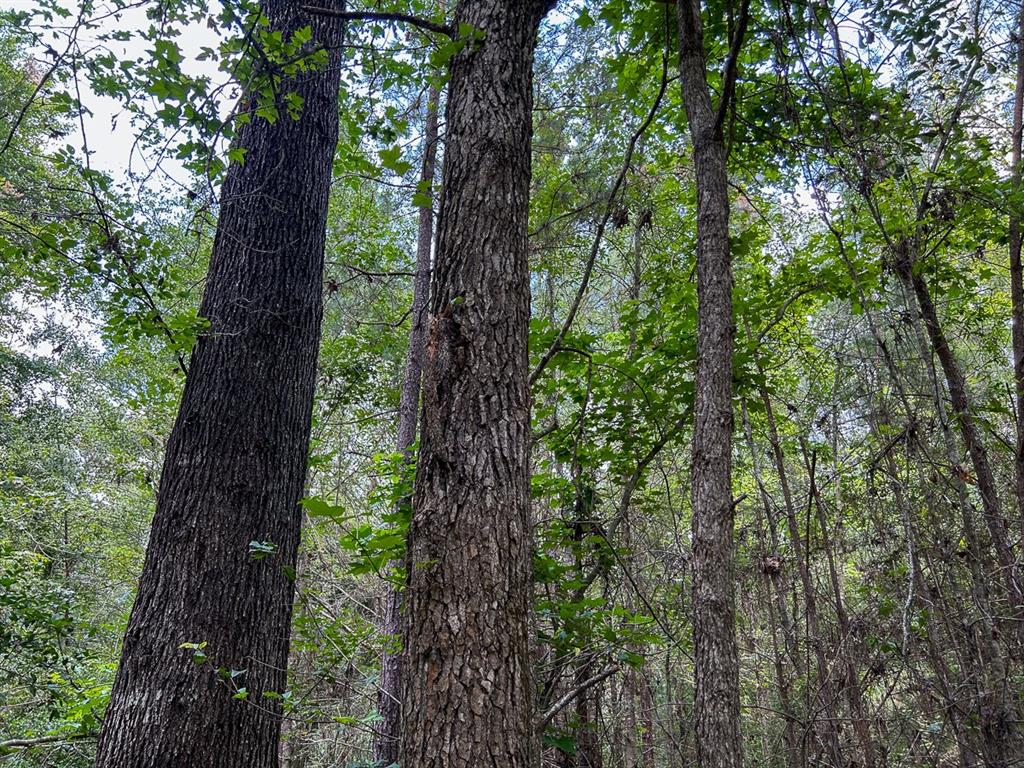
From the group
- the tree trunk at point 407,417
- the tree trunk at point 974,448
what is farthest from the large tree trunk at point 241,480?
the tree trunk at point 974,448

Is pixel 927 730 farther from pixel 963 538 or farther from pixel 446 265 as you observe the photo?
pixel 446 265

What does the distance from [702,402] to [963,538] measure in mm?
3392

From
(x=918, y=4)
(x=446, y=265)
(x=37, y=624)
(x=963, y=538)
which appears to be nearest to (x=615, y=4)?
(x=918, y=4)

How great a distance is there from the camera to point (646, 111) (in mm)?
5867

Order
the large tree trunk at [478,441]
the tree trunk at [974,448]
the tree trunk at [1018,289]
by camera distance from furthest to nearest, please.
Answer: the tree trunk at [1018,289] → the tree trunk at [974,448] → the large tree trunk at [478,441]

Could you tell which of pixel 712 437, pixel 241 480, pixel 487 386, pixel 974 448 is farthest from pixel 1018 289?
pixel 241 480

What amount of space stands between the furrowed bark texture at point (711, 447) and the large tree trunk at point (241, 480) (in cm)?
190

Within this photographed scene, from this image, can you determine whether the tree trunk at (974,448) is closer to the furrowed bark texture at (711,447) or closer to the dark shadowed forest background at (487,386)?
the dark shadowed forest background at (487,386)

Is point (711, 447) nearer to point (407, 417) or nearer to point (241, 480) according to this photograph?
point (241, 480)

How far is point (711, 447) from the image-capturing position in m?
3.13

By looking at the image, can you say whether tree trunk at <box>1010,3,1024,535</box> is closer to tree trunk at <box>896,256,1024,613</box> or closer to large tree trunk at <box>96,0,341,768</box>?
tree trunk at <box>896,256,1024,613</box>

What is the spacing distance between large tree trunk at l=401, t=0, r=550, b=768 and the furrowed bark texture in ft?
5.35

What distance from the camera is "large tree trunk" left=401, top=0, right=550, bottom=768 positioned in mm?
1443

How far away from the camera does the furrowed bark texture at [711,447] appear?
9.27 feet
